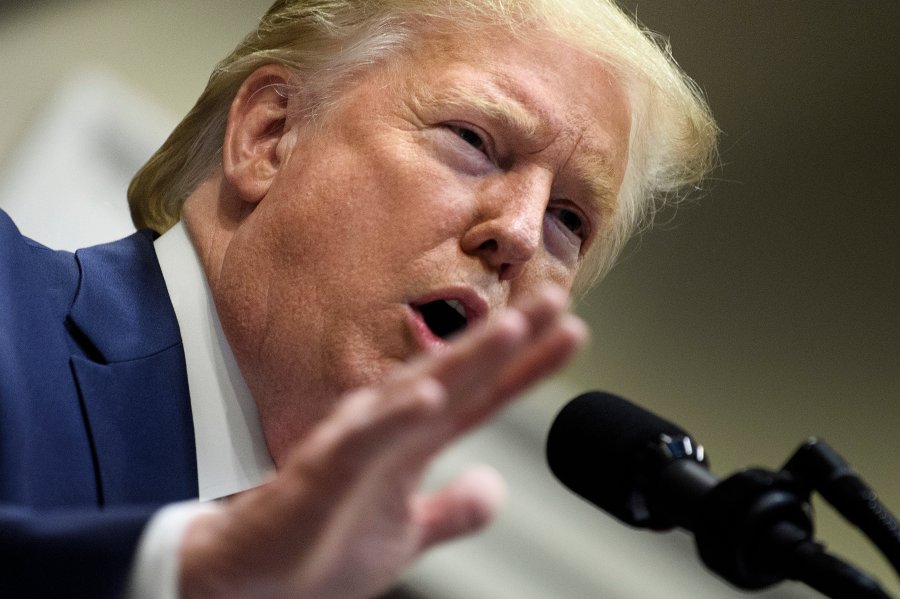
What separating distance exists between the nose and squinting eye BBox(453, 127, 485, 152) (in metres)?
0.06

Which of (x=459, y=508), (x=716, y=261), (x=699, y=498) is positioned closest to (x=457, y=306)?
(x=699, y=498)

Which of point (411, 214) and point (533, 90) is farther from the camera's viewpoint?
point (533, 90)

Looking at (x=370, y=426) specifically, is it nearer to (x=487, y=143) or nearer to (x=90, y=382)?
(x=90, y=382)

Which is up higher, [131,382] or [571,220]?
[571,220]

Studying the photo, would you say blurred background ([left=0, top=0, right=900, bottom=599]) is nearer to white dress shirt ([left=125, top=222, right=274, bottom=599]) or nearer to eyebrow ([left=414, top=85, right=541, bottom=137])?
white dress shirt ([left=125, top=222, right=274, bottom=599])

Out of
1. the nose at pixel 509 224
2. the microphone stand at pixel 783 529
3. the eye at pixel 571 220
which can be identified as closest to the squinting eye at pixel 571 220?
the eye at pixel 571 220

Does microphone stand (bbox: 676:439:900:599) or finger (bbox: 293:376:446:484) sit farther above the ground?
finger (bbox: 293:376:446:484)

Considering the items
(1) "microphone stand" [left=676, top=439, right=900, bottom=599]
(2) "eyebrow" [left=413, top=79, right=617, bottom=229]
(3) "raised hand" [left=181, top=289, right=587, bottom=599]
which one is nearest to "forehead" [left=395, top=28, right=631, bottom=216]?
(2) "eyebrow" [left=413, top=79, right=617, bottom=229]

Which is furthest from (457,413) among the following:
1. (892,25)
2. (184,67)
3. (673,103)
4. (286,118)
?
(892,25)

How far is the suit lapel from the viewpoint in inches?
41.3

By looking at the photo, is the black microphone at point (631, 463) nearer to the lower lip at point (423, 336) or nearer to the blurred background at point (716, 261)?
the lower lip at point (423, 336)

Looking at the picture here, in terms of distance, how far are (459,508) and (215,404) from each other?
703 millimetres

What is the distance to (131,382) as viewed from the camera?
1.12 m

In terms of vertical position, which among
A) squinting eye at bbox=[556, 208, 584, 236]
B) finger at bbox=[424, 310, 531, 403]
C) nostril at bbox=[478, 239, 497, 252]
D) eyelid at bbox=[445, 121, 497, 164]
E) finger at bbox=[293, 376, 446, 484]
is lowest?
squinting eye at bbox=[556, 208, 584, 236]
